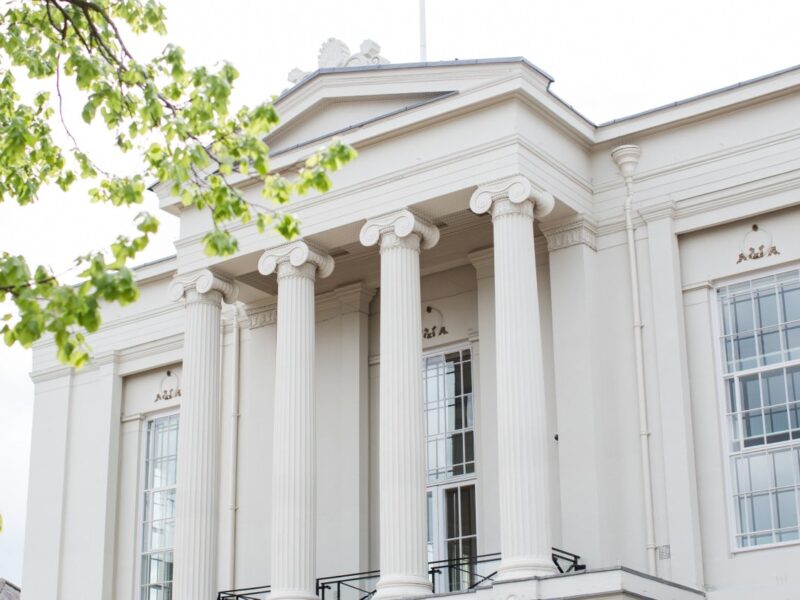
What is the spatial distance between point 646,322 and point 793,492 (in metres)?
3.03

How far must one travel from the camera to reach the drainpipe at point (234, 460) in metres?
23.5

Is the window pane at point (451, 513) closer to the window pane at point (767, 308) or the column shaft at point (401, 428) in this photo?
the column shaft at point (401, 428)

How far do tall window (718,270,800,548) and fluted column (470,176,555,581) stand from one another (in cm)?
256

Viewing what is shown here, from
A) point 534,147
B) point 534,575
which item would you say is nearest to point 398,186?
point 534,147

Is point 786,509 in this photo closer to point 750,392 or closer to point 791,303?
point 750,392

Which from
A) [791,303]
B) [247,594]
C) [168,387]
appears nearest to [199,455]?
[247,594]

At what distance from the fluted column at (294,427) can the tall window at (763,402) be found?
5.72m

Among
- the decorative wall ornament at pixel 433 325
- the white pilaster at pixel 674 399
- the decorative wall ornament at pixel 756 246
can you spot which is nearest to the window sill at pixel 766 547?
the white pilaster at pixel 674 399

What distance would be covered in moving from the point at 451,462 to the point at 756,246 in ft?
18.0

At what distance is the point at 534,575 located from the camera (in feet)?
58.4

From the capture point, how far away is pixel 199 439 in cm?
2216

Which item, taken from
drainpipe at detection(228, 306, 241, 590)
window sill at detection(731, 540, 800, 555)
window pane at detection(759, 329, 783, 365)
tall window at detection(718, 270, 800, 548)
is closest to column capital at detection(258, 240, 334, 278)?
drainpipe at detection(228, 306, 241, 590)

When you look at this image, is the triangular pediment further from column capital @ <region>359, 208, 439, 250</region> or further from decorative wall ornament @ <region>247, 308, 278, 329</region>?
decorative wall ornament @ <region>247, 308, 278, 329</region>

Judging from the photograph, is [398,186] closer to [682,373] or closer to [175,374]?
[682,373]
